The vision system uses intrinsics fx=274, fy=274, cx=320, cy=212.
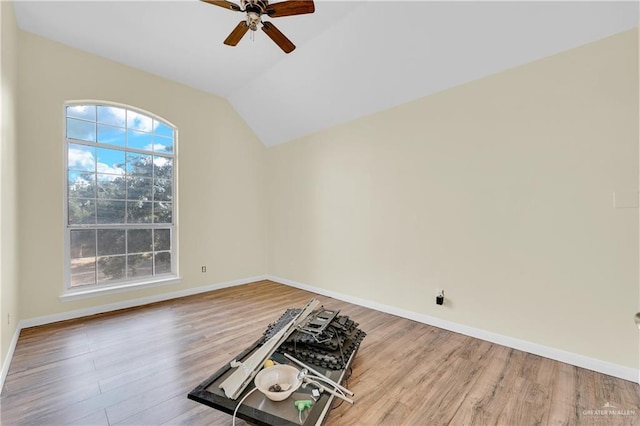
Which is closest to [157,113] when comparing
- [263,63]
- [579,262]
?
[263,63]

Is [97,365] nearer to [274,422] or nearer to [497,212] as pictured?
[274,422]

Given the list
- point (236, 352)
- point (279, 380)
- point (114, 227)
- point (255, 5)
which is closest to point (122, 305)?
point (114, 227)

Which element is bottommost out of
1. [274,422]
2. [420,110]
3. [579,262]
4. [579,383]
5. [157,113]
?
[579,383]

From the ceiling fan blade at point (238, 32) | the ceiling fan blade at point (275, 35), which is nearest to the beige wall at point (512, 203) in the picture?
the ceiling fan blade at point (275, 35)

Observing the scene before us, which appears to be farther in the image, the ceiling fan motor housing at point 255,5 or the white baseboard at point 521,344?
the white baseboard at point 521,344

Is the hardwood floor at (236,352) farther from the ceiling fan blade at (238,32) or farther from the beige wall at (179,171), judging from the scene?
the ceiling fan blade at (238,32)

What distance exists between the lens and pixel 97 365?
226cm

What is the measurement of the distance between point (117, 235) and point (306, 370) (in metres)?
3.32

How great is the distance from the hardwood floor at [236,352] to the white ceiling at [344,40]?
8.87ft

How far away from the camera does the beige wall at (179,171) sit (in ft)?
9.90

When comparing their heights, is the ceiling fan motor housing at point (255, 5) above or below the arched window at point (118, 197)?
above

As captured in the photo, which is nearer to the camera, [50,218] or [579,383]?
[579,383]

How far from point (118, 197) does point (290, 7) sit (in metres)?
3.30

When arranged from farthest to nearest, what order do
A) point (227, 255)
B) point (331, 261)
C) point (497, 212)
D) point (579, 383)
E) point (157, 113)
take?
point (227, 255), point (331, 261), point (157, 113), point (497, 212), point (579, 383)
